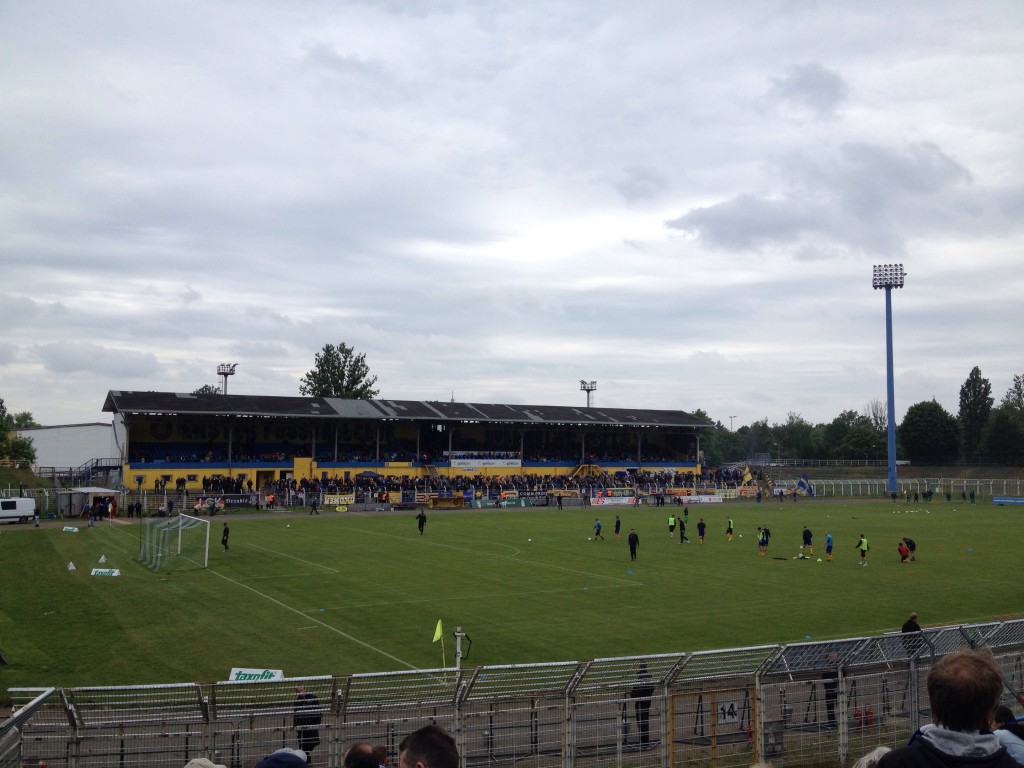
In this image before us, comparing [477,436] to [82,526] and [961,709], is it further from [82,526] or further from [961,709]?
[961,709]

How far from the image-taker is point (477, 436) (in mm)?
98500

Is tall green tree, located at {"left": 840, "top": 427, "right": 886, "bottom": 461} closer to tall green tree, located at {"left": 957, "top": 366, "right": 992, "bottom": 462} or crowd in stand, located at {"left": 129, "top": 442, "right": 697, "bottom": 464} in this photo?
tall green tree, located at {"left": 957, "top": 366, "right": 992, "bottom": 462}

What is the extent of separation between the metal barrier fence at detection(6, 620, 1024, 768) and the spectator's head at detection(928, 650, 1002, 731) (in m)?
7.47

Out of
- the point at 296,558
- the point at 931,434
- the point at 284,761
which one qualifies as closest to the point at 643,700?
the point at 284,761

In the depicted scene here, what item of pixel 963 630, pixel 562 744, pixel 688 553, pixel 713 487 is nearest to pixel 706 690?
pixel 562 744

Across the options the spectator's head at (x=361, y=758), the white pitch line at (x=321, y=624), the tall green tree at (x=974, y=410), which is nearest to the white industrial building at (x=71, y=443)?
the white pitch line at (x=321, y=624)

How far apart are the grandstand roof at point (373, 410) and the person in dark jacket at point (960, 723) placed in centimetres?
7801

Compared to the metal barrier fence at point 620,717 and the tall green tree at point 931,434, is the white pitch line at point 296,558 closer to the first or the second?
the metal barrier fence at point 620,717

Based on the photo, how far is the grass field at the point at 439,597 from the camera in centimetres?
2191

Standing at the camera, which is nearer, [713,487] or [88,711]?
[88,711]

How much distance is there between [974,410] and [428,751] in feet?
460

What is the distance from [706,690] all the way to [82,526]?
53.1 m

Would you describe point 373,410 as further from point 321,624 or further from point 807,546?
point 321,624

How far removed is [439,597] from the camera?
2984cm
